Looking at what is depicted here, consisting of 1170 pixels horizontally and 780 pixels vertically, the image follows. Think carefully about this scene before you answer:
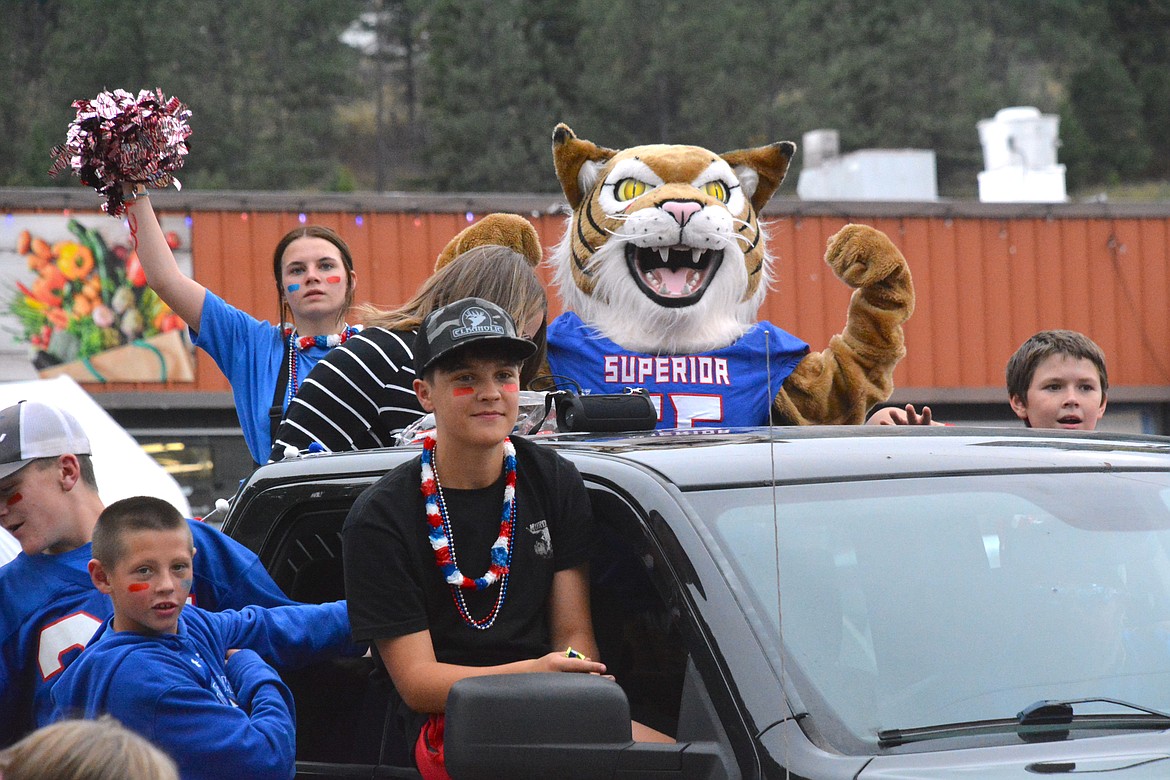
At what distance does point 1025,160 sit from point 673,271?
62.5 ft

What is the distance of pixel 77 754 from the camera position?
173 cm

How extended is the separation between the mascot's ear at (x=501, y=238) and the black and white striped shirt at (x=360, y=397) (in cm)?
160

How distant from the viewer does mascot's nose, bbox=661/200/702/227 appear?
203 inches

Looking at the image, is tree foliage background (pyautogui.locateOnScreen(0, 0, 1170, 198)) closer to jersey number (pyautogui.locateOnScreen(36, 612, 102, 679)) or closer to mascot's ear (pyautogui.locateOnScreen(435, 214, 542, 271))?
mascot's ear (pyautogui.locateOnScreen(435, 214, 542, 271))

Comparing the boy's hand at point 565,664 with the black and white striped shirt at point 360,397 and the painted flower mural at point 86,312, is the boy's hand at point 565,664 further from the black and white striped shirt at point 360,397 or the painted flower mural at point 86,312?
the painted flower mural at point 86,312

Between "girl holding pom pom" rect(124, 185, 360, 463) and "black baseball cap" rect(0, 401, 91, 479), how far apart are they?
126 centimetres

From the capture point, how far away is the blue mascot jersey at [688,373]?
4.74 meters

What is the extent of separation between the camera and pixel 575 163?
567 cm

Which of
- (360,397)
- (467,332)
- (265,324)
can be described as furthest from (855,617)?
(265,324)

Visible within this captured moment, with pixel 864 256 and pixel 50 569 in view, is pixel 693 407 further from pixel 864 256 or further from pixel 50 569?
pixel 50 569

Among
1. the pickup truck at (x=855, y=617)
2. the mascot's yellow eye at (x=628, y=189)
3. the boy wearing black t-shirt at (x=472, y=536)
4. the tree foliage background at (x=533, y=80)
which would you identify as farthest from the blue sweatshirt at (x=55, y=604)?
the tree foliage background at (x=533, y=80)

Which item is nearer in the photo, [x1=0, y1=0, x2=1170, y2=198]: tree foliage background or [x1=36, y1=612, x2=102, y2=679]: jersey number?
[x1=36, y1=612, x2=102, y2=679]: jersey number

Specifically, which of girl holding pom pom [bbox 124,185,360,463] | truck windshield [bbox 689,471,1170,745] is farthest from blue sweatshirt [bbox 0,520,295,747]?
girl holding pom pom [bbox 124,185,360,463]

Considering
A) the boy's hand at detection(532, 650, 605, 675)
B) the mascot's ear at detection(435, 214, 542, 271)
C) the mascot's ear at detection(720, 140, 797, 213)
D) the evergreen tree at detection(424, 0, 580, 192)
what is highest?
the evergreen tree at detection(424, 0, 580, 192)
